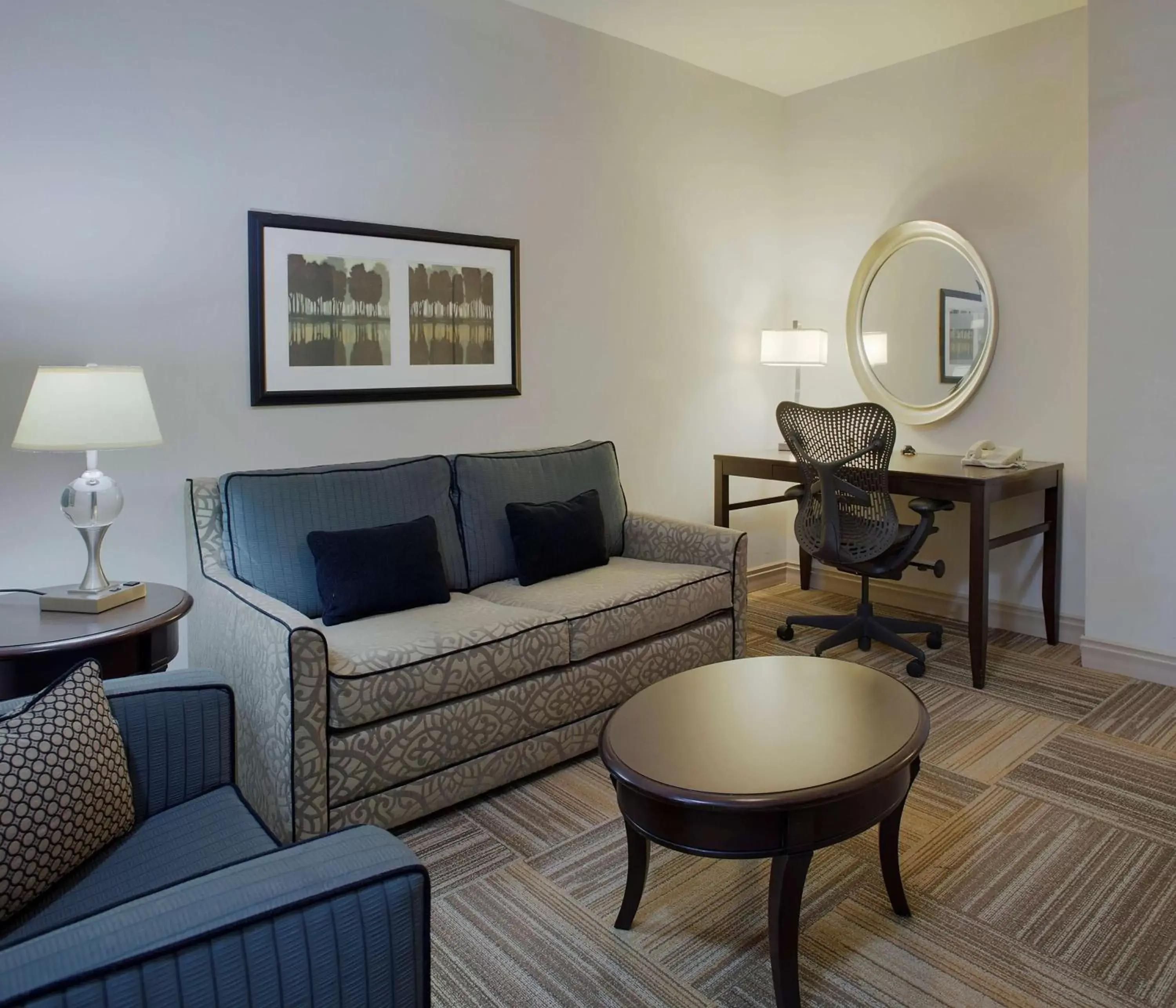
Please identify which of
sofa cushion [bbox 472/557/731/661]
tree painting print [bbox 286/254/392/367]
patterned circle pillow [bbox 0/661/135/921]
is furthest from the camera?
tree painting print [bbox 286/254/392/367]

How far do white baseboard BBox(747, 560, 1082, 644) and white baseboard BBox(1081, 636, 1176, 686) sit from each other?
15 mm

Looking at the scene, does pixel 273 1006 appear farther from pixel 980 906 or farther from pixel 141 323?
pixel 141 323

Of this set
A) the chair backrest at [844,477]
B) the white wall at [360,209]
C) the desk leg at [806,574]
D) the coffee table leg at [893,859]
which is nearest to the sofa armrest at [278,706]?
the white wall at [360,209]

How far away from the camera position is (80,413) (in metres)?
2.15

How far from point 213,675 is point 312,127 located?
6.56 ft

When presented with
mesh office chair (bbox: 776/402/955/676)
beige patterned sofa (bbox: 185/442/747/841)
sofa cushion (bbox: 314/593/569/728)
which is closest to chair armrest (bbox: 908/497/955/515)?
mesh office chair (bbox: 776/402/955/676)

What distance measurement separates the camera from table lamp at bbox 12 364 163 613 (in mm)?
2137

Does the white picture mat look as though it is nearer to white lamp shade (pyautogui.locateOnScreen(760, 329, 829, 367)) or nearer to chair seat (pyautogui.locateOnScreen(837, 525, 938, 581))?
white lamp shade (pyautogui.locateOnScreen(760, 329, 829, 367))

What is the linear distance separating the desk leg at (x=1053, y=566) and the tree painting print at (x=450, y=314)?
7.64 feet

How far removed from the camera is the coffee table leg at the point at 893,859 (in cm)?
187

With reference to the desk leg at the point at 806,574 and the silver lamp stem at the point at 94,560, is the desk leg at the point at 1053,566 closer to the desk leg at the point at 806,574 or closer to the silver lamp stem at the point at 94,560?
the desk leg at the point at 806,574

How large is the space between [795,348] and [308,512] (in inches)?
98.5

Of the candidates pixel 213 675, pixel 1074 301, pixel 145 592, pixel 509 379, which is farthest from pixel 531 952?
pixel 1074 301

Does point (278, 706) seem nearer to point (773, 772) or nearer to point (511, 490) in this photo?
point (773, 772)
